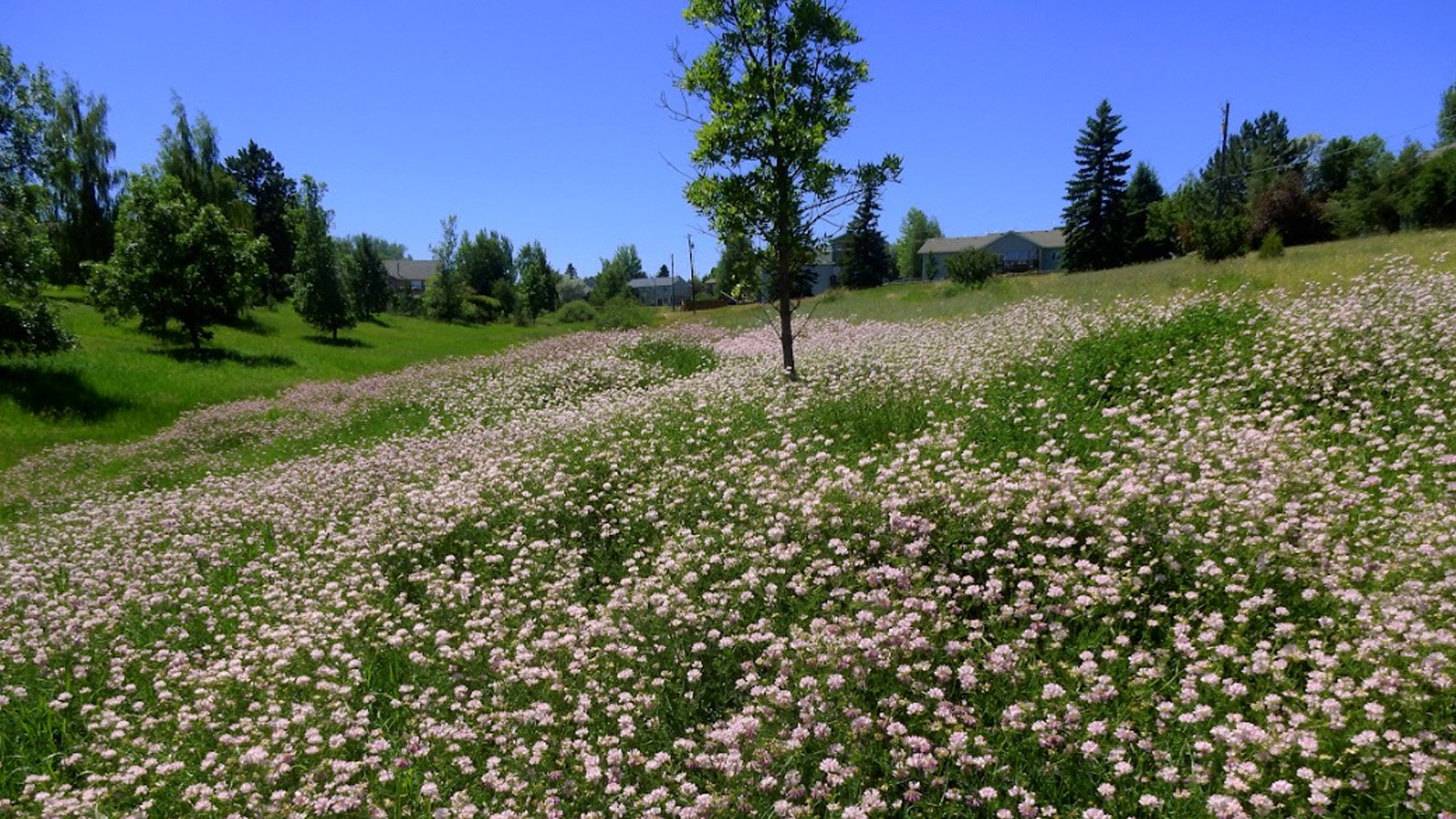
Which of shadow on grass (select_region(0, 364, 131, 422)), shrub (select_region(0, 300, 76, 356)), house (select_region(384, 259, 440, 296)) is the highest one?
house (select_region(384, 259, 440, 296))

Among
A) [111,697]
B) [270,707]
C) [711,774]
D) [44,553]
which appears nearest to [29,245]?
[44,553]

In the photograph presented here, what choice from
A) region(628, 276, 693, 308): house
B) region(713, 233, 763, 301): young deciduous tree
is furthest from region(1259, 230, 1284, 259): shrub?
region(628, 276, 693, 308): house

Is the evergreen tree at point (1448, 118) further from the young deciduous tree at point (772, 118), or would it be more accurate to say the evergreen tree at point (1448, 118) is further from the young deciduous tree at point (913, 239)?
the young deciduous tree at point (772, 118)

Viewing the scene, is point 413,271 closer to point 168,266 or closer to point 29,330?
point 168,266

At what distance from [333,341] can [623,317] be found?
50.0ft

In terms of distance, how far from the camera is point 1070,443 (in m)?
7.29

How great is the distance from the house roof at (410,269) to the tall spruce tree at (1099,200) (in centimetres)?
8985

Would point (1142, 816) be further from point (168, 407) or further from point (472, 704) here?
point (168, 407)

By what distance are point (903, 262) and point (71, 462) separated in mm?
104434

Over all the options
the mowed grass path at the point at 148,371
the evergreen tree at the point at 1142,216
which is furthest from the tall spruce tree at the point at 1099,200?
the mowed grass path at the point at 148,371

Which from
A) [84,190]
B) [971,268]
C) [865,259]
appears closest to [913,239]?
[865,259]

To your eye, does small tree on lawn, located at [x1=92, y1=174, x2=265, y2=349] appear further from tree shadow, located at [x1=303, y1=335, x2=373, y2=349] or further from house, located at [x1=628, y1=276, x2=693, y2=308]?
house, located at [x1=628, y1=276, x2=693, y2=308]

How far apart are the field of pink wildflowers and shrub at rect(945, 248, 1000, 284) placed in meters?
32.7

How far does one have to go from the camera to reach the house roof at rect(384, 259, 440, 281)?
115 meters
